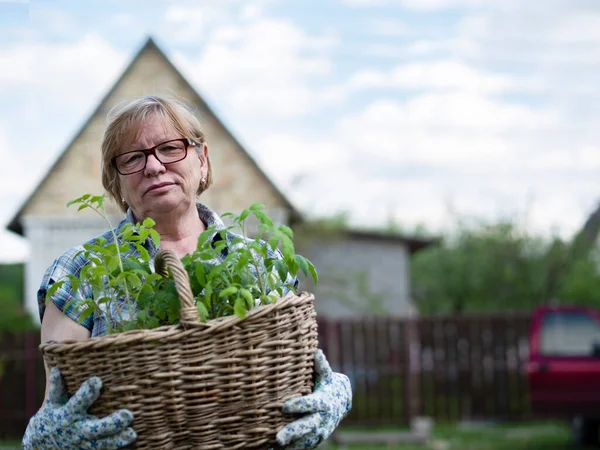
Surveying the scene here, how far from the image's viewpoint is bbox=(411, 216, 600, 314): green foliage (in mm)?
22516

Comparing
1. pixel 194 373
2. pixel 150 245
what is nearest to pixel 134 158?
pixel 150 245

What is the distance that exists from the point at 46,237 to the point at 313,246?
19.7 feet

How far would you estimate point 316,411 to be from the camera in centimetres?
205

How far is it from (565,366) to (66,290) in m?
8.36

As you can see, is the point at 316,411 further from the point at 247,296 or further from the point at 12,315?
the point at 12,315

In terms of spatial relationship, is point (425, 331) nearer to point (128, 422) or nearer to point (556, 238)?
point (556, 238)

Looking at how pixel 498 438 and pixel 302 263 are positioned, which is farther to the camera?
pixel 498 438

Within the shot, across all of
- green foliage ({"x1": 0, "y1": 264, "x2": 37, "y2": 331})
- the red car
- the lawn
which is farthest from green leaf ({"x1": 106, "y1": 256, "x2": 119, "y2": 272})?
green foliage ({"x1": 0, "y1": 264, "x2": 37, "y2": 331})

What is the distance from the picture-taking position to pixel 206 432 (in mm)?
1946

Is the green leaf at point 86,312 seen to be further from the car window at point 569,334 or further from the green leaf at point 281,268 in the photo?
the car window at point 569,334

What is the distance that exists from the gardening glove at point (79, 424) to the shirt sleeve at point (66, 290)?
22 cm

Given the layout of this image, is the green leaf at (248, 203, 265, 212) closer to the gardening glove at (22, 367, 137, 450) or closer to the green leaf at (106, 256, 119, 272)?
the green leaf at (106, 256, 119, 272)

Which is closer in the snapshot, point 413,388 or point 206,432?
point 206,432

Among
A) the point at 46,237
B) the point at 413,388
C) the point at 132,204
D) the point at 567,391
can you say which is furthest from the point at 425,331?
the point at 132,204
